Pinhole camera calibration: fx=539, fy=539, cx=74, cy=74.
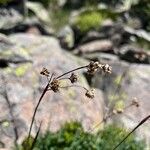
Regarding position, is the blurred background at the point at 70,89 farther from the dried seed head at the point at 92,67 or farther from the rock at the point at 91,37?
the dried seed head at the point at 92,67

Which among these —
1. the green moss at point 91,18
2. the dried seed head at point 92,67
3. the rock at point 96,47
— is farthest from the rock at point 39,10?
the dried seed head at point 92,67

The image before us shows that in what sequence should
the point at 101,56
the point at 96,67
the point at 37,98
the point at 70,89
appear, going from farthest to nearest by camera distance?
the point at 101,56 → the point at 70,89 → the point at 37,98 → the point at 96,67

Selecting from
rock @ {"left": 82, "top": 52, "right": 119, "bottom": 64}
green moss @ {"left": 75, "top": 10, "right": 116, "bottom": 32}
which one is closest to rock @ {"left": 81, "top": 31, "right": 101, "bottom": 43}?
green moss @ {"left": 75, "top": 10, "right": 116, "bottom": 32}

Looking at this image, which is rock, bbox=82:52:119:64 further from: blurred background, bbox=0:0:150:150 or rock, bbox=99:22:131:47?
rock, bbox=99:22:131:47

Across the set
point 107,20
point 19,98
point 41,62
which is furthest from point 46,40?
point 107,20

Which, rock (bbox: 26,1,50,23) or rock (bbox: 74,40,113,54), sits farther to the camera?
rock (bbox: 26,1,50,23)

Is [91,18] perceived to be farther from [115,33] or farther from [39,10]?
[115,33]

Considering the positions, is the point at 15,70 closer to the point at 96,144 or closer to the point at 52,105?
the point at 52,105

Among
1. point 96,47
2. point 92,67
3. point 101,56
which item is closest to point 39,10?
point 96,47
